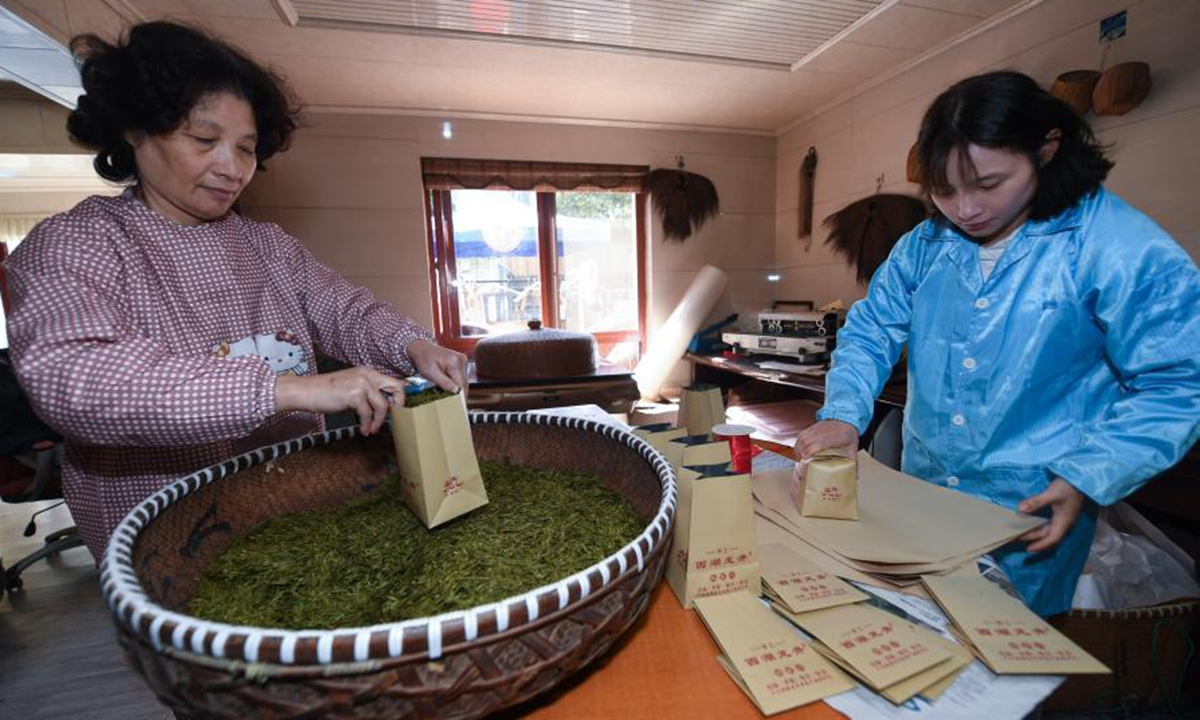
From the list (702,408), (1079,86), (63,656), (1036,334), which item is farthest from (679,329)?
(63,656)

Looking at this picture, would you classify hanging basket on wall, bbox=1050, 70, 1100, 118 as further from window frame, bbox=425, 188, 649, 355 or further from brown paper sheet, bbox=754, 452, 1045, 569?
window frame, bbox=425, 188, 649, 355

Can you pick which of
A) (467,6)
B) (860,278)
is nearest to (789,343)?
(860,278)

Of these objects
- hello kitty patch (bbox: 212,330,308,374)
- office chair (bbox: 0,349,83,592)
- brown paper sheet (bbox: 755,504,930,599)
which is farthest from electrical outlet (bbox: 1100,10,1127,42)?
office chair (bbox: 0,349,83,592)

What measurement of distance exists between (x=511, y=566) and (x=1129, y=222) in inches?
43.5

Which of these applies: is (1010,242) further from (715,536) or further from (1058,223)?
(715,536)

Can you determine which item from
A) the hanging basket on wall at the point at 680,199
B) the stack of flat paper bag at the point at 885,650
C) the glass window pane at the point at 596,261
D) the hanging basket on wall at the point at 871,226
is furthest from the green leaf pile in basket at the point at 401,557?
the hanging basket on wall at the point at 680,199

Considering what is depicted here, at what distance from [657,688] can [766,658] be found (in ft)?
0.39

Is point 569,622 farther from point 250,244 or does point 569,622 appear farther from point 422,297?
point 422,297

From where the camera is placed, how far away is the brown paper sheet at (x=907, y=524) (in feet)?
2.23

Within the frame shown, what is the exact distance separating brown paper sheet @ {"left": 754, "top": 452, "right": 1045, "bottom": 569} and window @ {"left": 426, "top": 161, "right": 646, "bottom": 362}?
3.23 m

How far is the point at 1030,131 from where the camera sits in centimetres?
85

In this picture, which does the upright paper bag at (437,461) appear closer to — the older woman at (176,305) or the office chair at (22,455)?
the older woman at (176,305)

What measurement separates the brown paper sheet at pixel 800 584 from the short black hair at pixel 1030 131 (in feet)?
2.49

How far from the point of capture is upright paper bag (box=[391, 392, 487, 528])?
69cm
